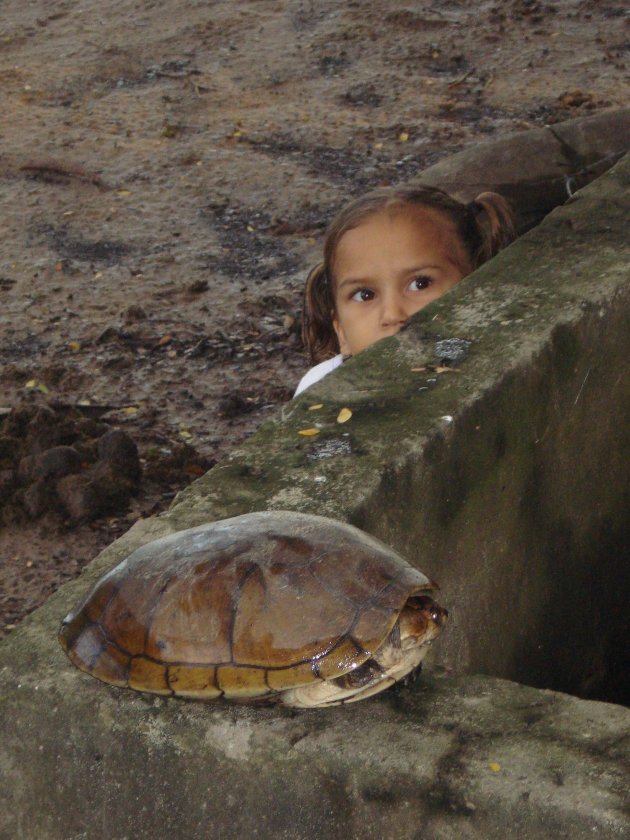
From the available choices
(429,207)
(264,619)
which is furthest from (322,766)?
(429,207)

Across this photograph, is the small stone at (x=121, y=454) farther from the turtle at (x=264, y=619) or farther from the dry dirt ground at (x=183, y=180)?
the turtle at (x=264, y=619)

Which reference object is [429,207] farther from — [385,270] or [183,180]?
[183,180]

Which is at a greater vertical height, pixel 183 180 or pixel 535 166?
pixel 535 166

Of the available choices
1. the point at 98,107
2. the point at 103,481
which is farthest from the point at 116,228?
the point at 103,481

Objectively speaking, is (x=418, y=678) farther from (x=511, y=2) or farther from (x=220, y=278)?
(x=511, y=2)

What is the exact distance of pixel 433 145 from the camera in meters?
7.25

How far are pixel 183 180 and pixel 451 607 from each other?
16.3 feet

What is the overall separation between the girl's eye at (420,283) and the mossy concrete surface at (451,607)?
0.55m

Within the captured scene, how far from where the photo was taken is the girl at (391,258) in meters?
3.73

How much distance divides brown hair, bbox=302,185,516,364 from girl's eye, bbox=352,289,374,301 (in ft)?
0.34

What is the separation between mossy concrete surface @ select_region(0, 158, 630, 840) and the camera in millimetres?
1664

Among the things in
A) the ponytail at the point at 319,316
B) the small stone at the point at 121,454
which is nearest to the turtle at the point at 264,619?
the ponytail at the point at 319,316

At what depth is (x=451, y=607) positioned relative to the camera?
8.13ft

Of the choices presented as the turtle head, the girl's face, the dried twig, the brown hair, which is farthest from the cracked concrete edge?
the turtle head
